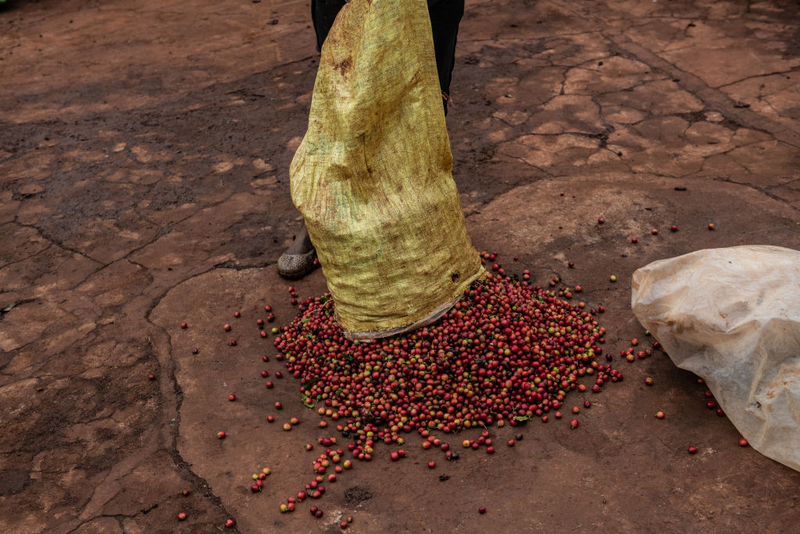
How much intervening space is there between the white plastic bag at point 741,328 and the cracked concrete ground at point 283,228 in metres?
0.15

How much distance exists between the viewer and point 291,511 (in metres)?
2.74

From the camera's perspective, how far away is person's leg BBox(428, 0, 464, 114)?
3.42m

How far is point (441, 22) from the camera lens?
346 cm

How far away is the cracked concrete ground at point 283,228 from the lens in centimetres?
275

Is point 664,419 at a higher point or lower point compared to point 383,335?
lower

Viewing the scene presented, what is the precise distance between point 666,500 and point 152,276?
300 centimetres

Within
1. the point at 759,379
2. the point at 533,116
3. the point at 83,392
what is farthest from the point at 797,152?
the point at 83,392

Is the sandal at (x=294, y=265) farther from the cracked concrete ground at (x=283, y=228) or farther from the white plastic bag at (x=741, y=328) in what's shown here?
the white plastic bag at (x=741, y=328)

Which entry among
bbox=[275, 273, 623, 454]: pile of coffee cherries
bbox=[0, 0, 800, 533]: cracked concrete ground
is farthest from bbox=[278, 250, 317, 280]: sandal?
bbox=[275, 273, 623, 454]: pile of coffee cherries

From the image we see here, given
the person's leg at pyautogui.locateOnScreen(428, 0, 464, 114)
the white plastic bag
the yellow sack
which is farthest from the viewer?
the person's leg at pyautogui.locateOnScreen(428, 0, 464, 114)

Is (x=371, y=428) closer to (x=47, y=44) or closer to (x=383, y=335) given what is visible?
(x=383, y=335)

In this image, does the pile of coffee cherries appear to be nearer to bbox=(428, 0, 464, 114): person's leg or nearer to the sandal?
the sandal

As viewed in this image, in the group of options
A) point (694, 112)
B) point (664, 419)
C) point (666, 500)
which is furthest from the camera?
point (694, 112)

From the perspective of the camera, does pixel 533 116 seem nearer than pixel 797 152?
No
